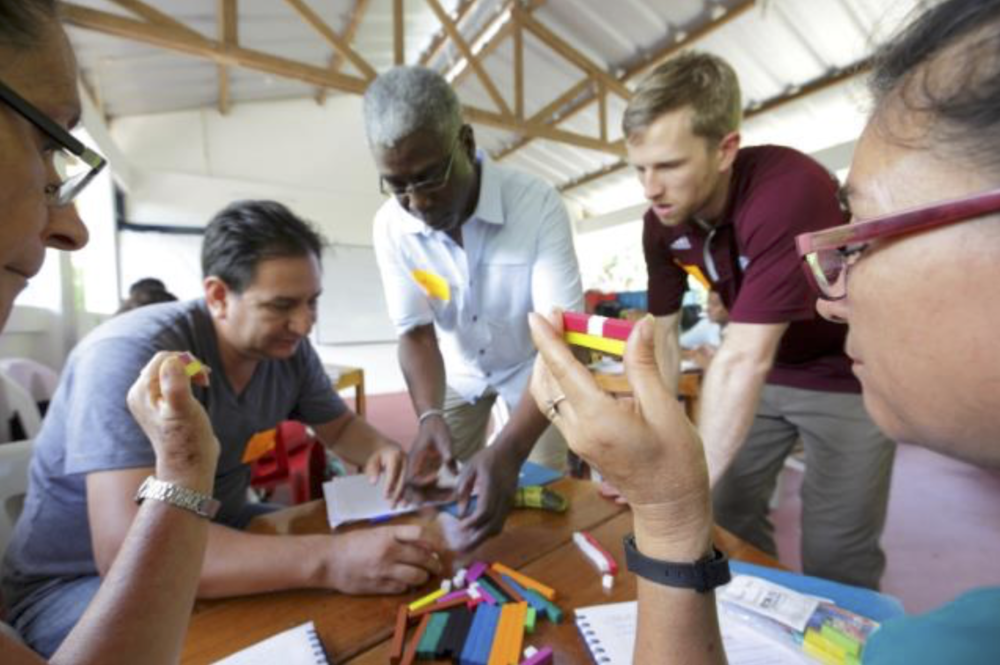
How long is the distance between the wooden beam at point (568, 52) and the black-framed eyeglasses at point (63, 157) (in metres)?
5.34

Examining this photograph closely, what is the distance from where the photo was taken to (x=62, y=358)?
12.9 ft

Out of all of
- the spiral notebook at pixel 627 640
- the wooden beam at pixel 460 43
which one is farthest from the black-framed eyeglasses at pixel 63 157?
the wooden beam at pixel 460 43

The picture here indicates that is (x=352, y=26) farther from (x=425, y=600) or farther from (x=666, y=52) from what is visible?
(x=425, y=600)

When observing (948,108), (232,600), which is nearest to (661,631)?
(948,108)

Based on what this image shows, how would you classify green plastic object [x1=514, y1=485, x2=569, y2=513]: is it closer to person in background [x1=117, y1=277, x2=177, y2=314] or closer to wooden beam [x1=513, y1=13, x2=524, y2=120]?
person in background [x1=117, y1=277, x2=177, y2=314]

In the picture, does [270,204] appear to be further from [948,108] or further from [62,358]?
[62,358]

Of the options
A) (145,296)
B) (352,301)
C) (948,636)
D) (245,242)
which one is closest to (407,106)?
(245,242)

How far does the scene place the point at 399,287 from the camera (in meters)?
1.78

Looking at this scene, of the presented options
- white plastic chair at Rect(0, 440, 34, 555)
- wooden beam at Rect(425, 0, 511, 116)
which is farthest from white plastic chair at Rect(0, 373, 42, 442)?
wooden beam at Rect(425, 0, 511, 116)

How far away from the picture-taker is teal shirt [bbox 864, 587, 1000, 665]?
1.34 feet

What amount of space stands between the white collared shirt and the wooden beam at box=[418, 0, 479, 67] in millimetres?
3837

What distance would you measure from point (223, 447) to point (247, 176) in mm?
6289

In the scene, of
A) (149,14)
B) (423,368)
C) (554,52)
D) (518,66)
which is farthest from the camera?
(554,52)

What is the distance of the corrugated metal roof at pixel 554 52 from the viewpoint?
4.30 meters
